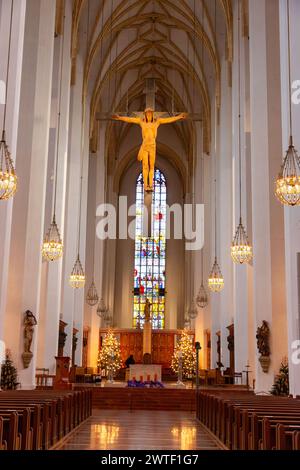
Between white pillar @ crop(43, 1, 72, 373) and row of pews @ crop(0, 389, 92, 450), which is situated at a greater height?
white pillar @ crop(43, 1, 72, 373)

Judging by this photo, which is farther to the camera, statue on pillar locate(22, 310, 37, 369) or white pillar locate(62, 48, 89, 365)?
white pillar locate(62, 48, 89, 365)

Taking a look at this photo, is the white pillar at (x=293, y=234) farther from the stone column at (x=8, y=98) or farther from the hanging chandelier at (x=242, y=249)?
the stone column at (x=8, y=98)

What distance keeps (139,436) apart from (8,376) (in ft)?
21.0

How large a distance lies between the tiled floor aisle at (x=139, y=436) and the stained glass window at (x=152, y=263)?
2344cm

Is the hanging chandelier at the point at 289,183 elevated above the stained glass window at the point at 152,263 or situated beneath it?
situated beneath

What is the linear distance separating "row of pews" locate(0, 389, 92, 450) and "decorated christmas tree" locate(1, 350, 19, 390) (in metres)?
3.78

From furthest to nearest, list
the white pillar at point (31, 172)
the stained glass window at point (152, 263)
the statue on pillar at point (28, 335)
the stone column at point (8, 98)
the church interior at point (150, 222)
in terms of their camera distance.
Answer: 1. the stained glass window at point (152, 263)
2. the white pillar at point (31, 172)
3. the statue on pillar at point (28, 335)
4. the stone column at point (8, 98)
5. the church interior at point (150, 222)

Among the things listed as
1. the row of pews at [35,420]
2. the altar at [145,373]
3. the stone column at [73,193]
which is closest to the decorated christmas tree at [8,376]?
the row of pews at [35,420]

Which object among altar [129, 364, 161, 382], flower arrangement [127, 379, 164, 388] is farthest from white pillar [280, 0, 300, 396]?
altar [129, 364, 161, 382]

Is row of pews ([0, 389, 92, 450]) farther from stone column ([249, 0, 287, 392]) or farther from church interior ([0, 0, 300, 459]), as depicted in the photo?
stone column ([249, 0, 287, 392])

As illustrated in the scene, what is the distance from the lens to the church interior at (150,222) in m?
11.6

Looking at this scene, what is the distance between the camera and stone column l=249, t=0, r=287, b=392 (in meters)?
15.8
